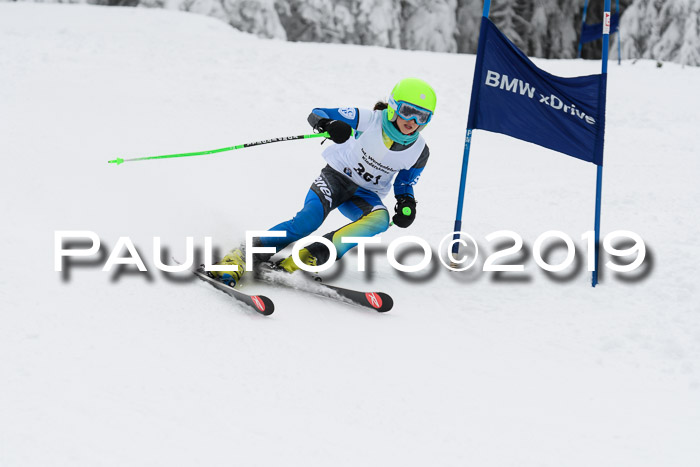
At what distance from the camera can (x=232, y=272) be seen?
427cm

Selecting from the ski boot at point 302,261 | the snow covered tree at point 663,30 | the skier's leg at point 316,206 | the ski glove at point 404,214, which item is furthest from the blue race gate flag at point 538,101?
the snow covered tree at point 663,30

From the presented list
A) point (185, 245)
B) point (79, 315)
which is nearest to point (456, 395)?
point (79, 315)

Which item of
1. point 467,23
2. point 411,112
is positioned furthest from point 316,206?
point 467,23

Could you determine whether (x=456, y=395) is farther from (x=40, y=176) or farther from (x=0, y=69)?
(x=0, y=69)

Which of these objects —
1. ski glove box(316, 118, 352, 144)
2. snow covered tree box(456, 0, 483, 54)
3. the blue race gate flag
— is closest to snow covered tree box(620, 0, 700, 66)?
snow covered tree box(456, 0, 483, 54)

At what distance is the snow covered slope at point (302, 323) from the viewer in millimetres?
2643

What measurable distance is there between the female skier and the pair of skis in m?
0.11

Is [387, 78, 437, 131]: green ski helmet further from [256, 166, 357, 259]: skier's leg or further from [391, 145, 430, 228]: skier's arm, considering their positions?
[256, 166, 357, 259]: skier's leg

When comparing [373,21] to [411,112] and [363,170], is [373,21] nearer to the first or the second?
[363,170]

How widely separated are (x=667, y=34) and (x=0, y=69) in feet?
46.9

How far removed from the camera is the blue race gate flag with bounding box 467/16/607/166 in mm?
4844

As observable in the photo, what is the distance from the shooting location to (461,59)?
12.3 metres

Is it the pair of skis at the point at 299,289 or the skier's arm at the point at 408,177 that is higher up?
the skier's arm at the point at 408,177

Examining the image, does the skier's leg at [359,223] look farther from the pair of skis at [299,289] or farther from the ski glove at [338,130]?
the ski glove at [338,130]
